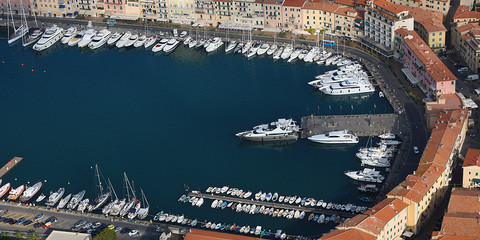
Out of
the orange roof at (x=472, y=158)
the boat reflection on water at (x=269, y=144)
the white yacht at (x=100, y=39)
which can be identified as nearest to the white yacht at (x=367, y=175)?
the orange roof at (x=472, y=158)

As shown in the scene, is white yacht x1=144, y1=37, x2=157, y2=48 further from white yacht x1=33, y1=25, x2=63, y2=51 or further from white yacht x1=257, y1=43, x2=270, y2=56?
white yacht x1=257, y1=43, x2=270, y2=56

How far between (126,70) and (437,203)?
253 ft

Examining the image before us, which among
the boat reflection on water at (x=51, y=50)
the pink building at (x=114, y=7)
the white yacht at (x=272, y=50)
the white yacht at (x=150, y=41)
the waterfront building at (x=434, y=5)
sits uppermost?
A: the waterfront building at (x=434, y=5)

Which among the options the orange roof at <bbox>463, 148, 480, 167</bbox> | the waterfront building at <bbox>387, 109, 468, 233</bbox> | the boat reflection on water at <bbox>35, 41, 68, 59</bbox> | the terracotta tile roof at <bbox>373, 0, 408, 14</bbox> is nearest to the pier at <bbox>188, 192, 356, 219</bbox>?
the waterfront building at <bbox>387, 109, 468, 233</bbox>

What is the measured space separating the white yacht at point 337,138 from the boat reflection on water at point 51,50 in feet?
240

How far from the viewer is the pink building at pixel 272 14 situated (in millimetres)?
180500

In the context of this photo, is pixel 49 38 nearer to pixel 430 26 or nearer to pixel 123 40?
pixel 123 40

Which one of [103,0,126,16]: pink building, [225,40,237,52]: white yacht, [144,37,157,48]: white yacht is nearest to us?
[225,40,237,52]: white yacht

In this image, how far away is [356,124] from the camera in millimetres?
142000

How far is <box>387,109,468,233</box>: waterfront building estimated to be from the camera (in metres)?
113

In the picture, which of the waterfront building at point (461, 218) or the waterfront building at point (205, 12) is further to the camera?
the waterfront building at point (205, 12)

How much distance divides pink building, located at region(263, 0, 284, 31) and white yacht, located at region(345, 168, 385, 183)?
61.5m

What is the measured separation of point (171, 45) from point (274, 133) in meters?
48.7

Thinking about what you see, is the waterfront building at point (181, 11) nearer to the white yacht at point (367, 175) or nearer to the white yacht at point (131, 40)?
the white yacht at point (131, 40)
